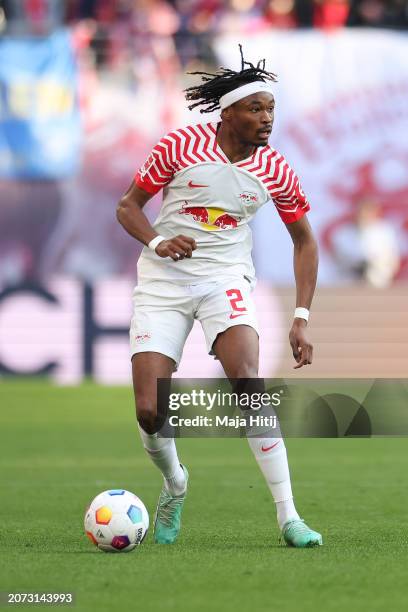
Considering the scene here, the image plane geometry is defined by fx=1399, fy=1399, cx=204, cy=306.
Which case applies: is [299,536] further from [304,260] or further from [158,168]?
[158,168]

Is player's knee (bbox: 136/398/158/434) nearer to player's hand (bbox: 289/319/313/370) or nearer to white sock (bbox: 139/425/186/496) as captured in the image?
white sock (bbox: 139/425/186/496)

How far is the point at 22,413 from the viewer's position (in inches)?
647

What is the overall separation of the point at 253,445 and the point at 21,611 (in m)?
2.11

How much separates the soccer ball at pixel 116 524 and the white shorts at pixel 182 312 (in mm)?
811

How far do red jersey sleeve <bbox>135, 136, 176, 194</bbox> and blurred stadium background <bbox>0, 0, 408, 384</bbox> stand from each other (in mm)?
12420

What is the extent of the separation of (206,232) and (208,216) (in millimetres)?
83

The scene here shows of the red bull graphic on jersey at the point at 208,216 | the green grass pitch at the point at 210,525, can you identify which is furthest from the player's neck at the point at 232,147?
the green grass pitch at the point at 210,525

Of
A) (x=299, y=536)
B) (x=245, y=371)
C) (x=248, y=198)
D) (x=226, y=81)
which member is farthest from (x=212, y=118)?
(x=299, y=536)

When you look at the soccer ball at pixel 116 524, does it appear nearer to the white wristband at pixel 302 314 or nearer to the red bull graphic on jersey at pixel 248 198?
the white wristband at pixel 302 314

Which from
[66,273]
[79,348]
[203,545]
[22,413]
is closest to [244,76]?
[203,545]

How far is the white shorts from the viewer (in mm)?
7031

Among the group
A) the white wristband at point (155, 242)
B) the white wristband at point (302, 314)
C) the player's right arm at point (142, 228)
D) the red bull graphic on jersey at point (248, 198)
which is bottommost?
the white wristband at point (302, 314)

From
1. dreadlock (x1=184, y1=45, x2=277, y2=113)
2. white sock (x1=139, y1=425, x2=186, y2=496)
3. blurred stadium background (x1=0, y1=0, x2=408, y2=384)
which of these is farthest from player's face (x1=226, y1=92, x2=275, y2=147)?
blurred stadium background (x1=0, y1=0, x2=408, y2=384)

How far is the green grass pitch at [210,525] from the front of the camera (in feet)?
17.8
